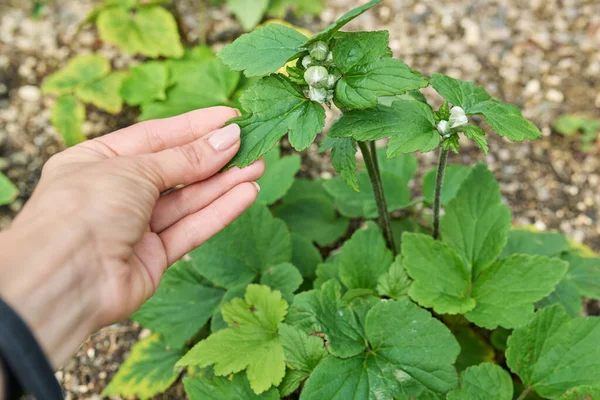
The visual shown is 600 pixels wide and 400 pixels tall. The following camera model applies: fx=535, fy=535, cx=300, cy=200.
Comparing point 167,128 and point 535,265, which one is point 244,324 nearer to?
point 167,128

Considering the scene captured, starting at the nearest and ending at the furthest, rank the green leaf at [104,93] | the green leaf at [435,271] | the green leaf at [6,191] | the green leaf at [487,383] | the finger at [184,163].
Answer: the finger at [184,163], the green leaf at [487,383], the green leaf at [435,271], the green leaf at [6,191], the green leaf at [104,93]

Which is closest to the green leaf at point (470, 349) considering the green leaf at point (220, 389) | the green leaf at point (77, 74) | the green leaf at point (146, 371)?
the green leaf at point (220, 389)

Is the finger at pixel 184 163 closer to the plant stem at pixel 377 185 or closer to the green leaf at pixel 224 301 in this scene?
the plant stem at pixel 377 185

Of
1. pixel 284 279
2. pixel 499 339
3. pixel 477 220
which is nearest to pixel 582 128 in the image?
pixel 477 220

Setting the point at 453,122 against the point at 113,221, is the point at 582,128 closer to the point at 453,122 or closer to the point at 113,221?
the point at 453,122

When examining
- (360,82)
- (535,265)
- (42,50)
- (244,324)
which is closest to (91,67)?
(42,50)

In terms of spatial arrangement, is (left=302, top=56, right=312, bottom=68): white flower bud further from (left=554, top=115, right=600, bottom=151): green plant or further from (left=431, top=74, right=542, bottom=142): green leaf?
(left=554, top=115, right=600, bottom=151): green plant
